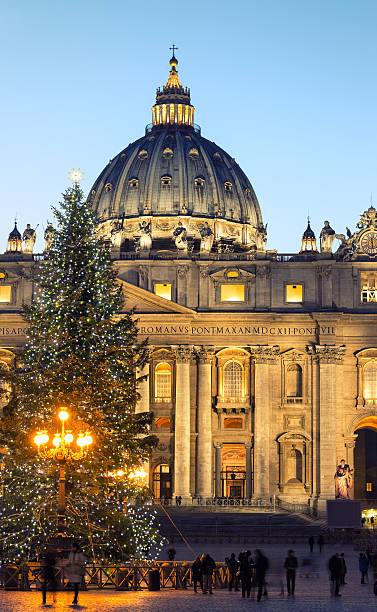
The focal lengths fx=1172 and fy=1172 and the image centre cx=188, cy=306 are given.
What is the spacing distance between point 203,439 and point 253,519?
1286 centimetres

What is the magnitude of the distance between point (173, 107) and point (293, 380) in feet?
160

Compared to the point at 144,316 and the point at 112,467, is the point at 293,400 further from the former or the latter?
the point at 112,467

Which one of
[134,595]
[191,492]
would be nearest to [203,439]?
[191,492]

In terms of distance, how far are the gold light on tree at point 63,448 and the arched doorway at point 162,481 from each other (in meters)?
46.8

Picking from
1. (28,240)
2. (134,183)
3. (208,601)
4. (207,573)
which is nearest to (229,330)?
(28,240)

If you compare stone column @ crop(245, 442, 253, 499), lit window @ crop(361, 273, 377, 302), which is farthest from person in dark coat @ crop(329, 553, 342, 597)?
lit window @ crop(361, 273, 377, 302)

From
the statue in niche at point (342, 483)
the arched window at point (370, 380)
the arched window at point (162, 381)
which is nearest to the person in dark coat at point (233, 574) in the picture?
the statue in niche at point (342, 483)

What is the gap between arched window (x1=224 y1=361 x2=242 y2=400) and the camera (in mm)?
81938

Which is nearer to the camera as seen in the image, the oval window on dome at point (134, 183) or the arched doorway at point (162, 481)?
the arched doorway at point (162, 481)

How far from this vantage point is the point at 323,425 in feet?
263

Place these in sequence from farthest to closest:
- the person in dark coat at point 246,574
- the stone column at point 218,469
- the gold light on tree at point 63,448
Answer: the stone column at point 218,469, the gold light on tree at point 63,448, the person in dark coat at point 246,574

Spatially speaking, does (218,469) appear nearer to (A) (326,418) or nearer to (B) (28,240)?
(A) (326,418)

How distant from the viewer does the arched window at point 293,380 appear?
82062 millimetres

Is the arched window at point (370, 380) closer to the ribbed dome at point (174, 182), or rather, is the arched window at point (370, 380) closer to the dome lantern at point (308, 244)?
the dome lantern at point (308, 244)
